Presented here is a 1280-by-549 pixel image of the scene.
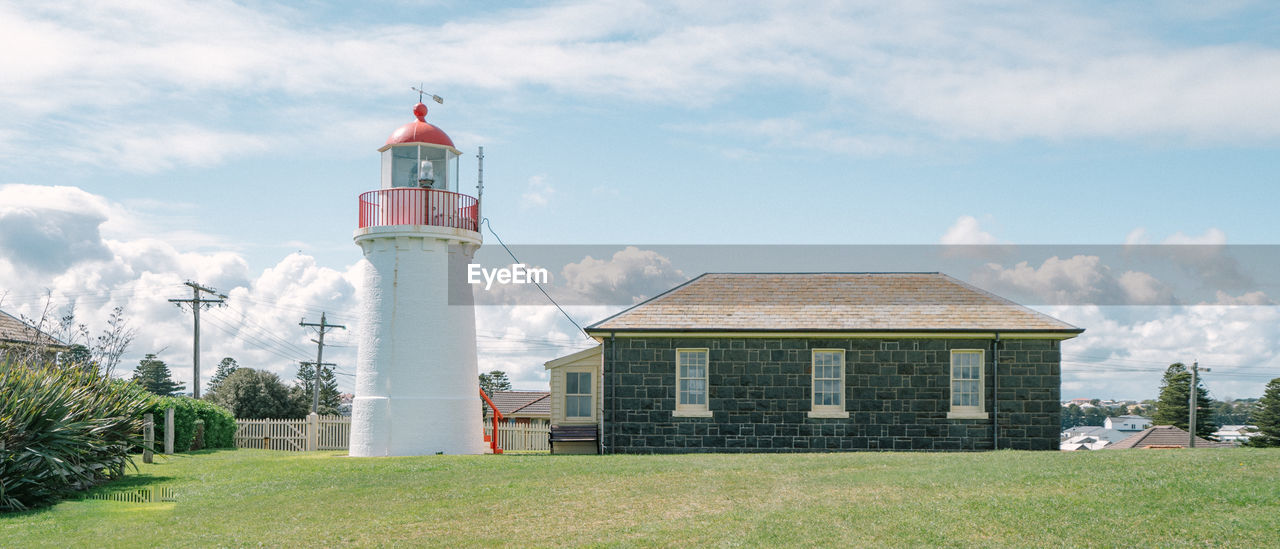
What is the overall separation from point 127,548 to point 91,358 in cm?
2118

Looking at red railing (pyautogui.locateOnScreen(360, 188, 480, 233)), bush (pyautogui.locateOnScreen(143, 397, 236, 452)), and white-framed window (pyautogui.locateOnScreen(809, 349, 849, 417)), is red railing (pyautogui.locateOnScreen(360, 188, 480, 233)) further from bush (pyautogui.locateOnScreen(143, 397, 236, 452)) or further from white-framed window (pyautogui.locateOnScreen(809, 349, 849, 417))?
white-framed window (pyautogui.locateOnScreen(809, 349, 849, 417))

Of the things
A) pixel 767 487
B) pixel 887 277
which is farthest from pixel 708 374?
pixel 767 487

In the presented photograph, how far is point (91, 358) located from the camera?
30.8 meters

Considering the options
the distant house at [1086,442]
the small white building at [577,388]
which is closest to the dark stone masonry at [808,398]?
the small white building at [577,388]

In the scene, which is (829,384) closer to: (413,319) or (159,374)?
(413,319)

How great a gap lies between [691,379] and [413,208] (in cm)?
740

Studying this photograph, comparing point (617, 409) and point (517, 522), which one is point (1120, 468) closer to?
point (517, 522)

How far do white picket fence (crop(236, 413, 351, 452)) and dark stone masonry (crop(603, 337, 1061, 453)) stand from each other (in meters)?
11.5

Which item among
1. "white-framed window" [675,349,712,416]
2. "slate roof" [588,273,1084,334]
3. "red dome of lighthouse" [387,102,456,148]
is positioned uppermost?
"red dome of lighthouse" [387,102,456,148]

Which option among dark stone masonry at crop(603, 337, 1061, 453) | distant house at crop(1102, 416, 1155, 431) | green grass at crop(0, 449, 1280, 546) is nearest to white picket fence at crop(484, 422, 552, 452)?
dark stone masonry at crop(603, 337, 1061, 453)

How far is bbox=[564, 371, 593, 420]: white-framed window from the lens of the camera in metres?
24.3

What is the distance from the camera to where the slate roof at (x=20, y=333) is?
3064cm

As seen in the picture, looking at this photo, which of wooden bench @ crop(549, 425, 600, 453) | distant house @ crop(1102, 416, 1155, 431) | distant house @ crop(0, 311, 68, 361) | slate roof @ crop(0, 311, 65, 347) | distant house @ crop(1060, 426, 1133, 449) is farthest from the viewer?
distant house @ crop(1102, 416, 1155, 431)

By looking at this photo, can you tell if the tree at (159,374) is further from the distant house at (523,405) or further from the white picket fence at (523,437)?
the white picket fence at (523,437)
